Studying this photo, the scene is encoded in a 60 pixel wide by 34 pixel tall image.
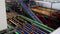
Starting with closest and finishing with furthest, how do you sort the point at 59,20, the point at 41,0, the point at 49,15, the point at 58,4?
1. the point at 59,20
2. the point at 49,15
3. the point at 58,4
4. the point at 41,0

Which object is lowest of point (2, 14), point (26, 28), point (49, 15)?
point (26, 28)

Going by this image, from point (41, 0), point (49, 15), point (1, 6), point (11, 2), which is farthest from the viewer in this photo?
point (41, 0)

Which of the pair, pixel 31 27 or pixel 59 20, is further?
pixel 59 20

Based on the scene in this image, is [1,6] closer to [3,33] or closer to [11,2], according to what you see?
[3,33]

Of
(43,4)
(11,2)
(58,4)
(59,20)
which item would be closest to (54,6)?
(58,4)

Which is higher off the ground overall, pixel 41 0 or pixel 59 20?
pixel 41 0

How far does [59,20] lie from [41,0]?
233 cm

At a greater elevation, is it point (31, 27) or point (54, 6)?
point (54, 6)

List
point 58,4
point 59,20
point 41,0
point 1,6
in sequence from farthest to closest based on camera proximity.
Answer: point 41,0 < point 58,4 < point 59,20 < point 1,6

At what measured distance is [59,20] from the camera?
325 cm

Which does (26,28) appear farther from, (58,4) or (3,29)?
(58,4)

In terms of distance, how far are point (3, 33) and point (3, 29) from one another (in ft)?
0.20

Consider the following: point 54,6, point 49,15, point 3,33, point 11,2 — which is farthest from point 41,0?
point 3,33

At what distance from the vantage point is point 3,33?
1.28 m
